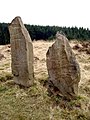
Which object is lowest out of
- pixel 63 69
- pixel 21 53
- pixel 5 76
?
pixel 5 76

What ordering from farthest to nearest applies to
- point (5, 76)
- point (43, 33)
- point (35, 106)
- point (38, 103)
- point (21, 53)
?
point (43, 33)
point (5, 76)
point (21, 53)
point (38, 103)
point (35, 106)

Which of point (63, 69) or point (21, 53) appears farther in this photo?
point (21, 53)

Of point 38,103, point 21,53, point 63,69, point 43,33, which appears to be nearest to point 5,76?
point 21,53

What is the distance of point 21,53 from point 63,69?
203cm

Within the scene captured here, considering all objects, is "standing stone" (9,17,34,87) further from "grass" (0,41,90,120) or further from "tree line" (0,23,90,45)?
"tree line" (0,23,90,45)

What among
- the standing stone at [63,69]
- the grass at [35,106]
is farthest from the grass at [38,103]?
the standing stone at [63,69]

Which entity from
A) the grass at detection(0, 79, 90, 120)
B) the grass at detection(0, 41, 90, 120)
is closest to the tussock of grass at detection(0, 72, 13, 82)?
the grass at detection(0, 41, 90, 120)

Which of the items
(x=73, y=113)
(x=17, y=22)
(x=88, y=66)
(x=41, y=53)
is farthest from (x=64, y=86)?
(x=41, y=53)

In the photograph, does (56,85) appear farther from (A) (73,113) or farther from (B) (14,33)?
(B) (14,33)

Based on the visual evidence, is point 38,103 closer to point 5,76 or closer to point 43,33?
point 5,76

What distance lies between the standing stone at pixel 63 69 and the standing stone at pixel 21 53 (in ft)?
3.81

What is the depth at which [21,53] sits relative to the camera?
14.0 meters

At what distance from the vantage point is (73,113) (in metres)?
12.1

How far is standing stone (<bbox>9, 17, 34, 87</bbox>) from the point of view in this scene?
13844 millimetres
